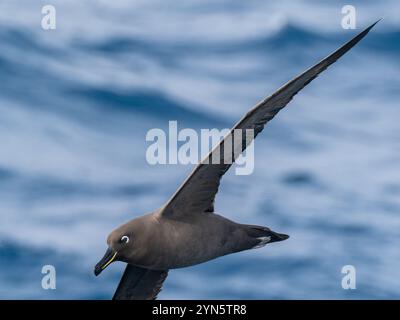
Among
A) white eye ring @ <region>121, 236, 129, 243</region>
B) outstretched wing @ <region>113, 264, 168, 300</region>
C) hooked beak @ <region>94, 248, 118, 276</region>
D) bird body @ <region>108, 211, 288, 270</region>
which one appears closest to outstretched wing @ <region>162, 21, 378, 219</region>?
bird body @ <region>108, 211, 288, 270</region>

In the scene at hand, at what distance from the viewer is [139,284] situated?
47.5 ft

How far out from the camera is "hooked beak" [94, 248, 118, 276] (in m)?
12.6

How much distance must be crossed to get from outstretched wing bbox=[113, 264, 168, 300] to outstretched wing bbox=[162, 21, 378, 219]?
1.48 m

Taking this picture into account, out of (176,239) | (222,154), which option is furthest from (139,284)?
(222,154)

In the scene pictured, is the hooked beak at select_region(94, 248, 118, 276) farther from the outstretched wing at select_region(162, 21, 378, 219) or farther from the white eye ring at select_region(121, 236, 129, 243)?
the outstretched wing at select_region(162, 21, 378, 219)

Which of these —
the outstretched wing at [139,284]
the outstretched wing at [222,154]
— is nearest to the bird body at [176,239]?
the outstretched wing at [222,154]

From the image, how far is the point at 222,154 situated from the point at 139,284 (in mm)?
2683

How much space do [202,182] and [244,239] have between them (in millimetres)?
1130

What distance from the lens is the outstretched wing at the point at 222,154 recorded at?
1238cm
